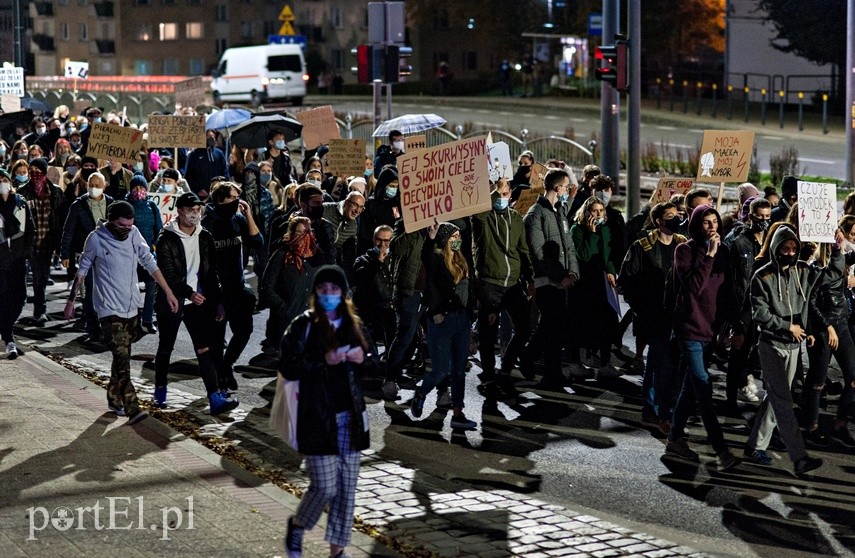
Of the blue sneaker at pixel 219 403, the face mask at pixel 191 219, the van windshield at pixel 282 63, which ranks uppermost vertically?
the van windshield at pixel 282 63

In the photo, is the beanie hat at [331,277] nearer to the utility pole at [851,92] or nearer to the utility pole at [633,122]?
the utility pole at [633,122]

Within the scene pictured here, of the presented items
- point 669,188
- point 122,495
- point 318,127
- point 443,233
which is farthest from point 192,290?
point 318,127

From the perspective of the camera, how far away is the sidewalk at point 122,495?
26.7 ft

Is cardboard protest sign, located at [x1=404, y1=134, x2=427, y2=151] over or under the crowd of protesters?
over

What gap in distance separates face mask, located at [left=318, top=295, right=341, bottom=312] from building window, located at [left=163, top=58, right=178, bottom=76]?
90.2m

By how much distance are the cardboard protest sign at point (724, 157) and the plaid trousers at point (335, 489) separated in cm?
886

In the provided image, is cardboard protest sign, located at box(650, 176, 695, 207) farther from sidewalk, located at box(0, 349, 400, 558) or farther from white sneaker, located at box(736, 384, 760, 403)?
sidewalk, located at box(0, 349, 400, 558)

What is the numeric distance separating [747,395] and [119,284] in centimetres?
512

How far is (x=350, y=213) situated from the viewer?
1462 centimetres

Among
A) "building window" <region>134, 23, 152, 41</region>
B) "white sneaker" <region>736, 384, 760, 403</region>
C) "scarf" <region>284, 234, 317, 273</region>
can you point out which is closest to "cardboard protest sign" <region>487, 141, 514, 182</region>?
"white sneaker" <region>736, 384, 760, 403</region>

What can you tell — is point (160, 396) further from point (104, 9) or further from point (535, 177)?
point (104, 9)

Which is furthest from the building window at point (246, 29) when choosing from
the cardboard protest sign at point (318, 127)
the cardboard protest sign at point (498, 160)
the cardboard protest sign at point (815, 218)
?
the cardboard protest sign at point (815, 218)

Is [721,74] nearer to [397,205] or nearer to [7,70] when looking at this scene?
[7,70]

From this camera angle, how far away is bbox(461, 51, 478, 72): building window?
283 feet
